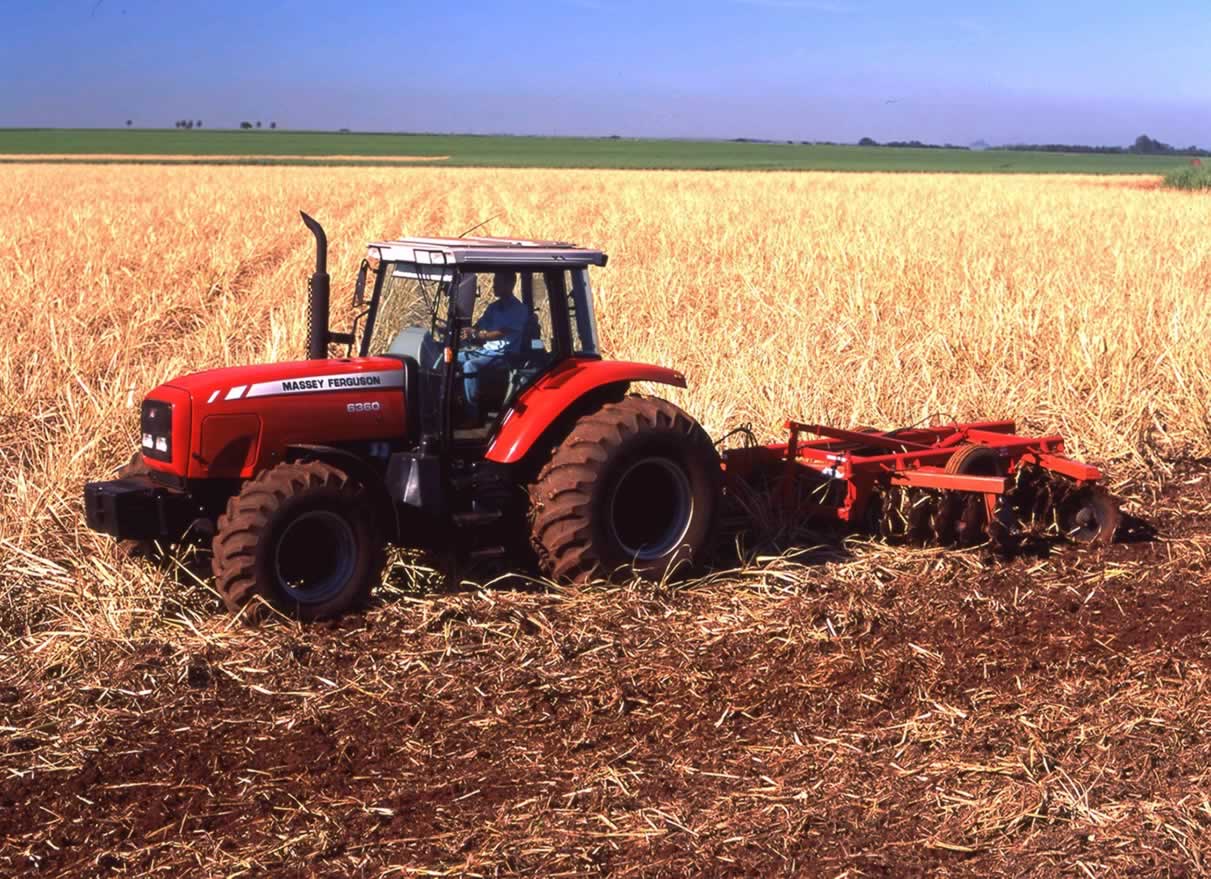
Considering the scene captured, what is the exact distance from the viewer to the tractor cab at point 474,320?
244 inches

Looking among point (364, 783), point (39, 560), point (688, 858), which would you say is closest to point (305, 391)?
point (39, 560)

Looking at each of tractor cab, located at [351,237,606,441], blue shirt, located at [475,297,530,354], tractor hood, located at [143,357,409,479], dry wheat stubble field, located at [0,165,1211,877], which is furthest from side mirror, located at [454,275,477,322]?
dry wheat stubble field, located at [0,165,1211,877]

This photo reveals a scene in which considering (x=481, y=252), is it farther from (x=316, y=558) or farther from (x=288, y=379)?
(x=316, y=558)

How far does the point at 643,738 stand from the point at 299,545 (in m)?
1.87

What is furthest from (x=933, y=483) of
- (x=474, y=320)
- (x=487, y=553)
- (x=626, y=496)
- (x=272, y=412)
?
(x=272, y=412)

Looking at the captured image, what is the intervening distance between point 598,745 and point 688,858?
2.93ft

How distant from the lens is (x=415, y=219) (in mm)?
25797

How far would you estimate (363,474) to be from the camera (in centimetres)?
615

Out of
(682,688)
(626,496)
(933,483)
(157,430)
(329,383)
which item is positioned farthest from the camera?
(933,483)

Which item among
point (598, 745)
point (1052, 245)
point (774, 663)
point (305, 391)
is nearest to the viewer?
point (598, 745)

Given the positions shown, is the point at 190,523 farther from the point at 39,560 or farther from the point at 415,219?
the point at 415,219

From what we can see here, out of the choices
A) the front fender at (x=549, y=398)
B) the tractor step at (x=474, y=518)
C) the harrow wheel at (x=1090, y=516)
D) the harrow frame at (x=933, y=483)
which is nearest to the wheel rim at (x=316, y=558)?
the tractor step at (x=474, y=518)

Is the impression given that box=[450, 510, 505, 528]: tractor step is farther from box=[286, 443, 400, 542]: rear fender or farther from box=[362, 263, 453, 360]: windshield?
box=[362, 263, 453, 360]: windshield

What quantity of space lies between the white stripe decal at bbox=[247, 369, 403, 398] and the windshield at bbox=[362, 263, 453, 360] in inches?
7.9
